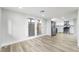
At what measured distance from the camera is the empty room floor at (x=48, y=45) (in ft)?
8.68

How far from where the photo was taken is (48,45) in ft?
8.95

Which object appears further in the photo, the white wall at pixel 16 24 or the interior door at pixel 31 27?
the interior door at pixel 31 27

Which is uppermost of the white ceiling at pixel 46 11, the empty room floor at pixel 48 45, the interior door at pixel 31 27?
the white ceiling at pixel 46 11

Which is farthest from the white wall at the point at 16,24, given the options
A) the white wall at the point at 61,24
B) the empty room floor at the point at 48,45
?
the white wall at the point at 61,24

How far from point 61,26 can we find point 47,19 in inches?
17.8

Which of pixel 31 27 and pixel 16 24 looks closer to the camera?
pixel 16 24

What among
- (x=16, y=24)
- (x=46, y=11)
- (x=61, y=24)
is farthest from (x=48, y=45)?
(x=16, y=24)

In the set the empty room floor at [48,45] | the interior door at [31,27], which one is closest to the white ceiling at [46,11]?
the interior door at [31,27]

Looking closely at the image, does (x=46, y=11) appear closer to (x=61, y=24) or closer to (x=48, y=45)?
(x=61, y=24)

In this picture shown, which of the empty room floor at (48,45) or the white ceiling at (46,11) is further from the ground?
the white ceiling at (46,11)

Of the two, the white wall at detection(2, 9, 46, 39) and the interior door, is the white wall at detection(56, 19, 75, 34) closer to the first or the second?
the white wall at detection(2, 9, 46, 39)

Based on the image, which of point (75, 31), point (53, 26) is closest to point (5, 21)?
point (53, 26)

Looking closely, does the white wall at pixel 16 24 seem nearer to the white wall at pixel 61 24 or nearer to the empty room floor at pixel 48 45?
the empty room floor at pixel 48 45

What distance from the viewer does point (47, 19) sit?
277 cm
